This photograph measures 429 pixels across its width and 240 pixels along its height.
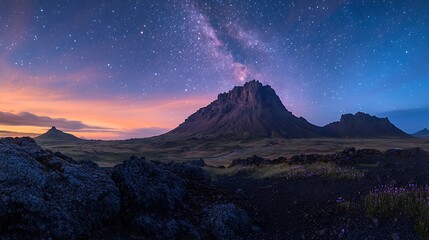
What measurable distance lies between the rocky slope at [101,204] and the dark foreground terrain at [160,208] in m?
0.02

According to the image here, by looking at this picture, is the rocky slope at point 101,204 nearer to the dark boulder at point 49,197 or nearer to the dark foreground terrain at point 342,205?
the dark boulder at point 49,197

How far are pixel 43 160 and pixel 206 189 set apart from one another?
266 inches

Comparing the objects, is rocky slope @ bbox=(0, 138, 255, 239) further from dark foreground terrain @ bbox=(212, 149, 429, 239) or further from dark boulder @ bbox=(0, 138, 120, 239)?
dark foreground terrain @ bbox=(212, 149, 429, 239)

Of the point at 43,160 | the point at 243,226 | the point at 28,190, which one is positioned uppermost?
the point at 43,160

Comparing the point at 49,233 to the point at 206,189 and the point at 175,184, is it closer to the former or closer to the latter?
the point at 175,184

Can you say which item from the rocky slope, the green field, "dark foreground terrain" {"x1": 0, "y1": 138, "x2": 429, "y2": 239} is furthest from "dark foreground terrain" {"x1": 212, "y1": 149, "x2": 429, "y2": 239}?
the green field

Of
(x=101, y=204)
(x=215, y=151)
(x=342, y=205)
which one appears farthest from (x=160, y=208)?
(x=215, y=151)

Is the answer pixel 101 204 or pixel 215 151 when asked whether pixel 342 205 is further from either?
pixel 215 151

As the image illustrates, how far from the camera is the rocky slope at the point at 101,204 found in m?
7.28

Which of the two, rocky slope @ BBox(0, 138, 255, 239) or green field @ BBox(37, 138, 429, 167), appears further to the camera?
green field @ BBox(37, 138, 429, 167)

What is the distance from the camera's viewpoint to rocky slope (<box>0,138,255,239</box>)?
23.9 feet

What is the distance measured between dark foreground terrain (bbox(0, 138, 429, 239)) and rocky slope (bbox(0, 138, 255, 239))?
2 cm

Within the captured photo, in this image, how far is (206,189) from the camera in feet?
45.1

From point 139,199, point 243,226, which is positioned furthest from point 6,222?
point 243,226
